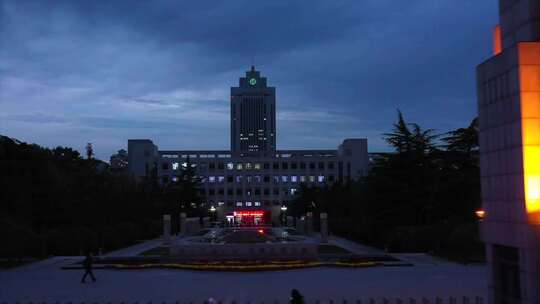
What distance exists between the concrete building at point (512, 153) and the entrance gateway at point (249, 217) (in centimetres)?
12339

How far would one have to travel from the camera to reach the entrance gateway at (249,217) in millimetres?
139125

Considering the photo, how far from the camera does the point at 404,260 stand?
3719 cm

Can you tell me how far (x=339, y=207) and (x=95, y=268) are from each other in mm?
49514

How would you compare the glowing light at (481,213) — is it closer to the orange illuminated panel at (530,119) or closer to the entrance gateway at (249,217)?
the orange illuminated panel at (530,119)

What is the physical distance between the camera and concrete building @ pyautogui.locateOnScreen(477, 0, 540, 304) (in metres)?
13.8

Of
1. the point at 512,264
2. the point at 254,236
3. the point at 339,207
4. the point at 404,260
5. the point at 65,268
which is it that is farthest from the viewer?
the point at 339,207

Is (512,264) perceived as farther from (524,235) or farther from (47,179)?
(47,179)

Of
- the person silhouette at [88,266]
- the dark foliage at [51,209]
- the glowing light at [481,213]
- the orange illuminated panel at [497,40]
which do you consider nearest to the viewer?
the orange illuminated panel at [497,40]

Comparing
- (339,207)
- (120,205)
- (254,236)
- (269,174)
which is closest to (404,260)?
(254,236)

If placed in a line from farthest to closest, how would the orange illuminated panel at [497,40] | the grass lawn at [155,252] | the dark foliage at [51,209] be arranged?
1. the grass lawn at [155,252]
2. the dark foliage at [51,209]
3. the orange illuminated panel at [497,40]

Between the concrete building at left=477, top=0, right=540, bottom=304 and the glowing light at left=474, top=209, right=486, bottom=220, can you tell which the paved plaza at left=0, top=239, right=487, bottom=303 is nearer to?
the glowing light at left=474, top=209, right=486, bottom=220

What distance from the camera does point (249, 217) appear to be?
14025cm

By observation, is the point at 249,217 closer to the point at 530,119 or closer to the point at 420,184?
the point at 420,184

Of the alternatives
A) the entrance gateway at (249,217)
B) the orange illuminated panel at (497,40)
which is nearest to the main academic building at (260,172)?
the entrance gateway at (249,217)
